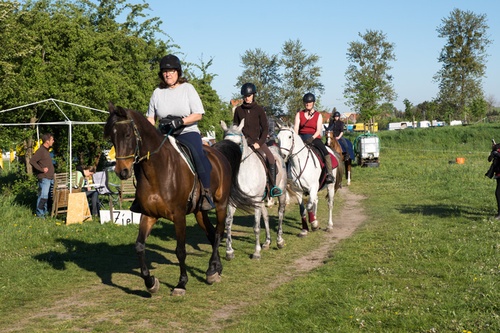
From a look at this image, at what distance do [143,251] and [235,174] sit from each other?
9.94 feet

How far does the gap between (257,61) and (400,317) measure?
245 feet

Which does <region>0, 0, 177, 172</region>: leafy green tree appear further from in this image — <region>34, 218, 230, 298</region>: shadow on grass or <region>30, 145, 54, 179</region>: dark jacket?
<region>34, 218, 230, 298</region>: shadow on grass

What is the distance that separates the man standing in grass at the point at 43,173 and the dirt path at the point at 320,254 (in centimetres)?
796

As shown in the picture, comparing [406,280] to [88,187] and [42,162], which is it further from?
[42,162]

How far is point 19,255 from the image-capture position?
34.2 feet

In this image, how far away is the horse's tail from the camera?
9.51 m

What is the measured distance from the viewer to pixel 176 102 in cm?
771

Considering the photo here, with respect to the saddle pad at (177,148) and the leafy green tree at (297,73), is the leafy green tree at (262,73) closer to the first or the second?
the leafy green tree at (297,73)

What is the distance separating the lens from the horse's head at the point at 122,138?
6508 mm

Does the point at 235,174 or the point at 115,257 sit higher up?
the point at 235,174

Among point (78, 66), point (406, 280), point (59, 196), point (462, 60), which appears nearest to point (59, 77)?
point (78, 66)

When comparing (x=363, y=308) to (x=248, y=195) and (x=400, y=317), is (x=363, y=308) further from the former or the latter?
(x=248, y=195)

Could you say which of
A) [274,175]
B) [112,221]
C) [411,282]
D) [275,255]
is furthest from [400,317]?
[112,221]

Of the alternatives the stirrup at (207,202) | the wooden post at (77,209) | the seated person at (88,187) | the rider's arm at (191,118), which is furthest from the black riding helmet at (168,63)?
the seated person at (88,187)
